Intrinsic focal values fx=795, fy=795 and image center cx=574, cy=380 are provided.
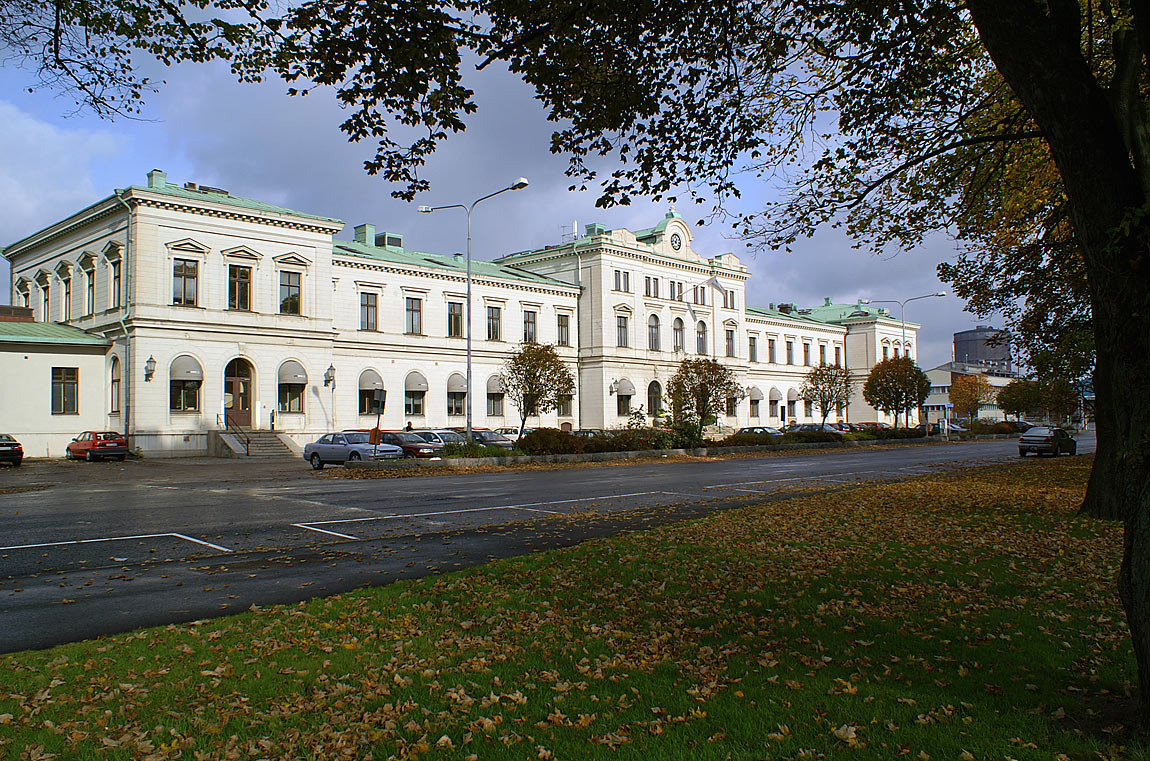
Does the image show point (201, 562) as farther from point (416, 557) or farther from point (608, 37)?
point (608, 37)

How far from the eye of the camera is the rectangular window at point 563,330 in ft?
214

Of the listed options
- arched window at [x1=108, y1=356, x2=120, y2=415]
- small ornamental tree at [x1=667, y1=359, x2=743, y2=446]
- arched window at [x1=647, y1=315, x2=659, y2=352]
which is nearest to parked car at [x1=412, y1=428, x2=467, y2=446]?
small ornamental tree at [x1=667, y1=359, x2=743, y2=446]

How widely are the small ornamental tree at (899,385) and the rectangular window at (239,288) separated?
46619 mm

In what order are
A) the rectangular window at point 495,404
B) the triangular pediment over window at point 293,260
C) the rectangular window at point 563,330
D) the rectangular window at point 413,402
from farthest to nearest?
1. the rectangular window at point 563,330
2. the rectangular window at point 495,404
3. the rectangular window at point 413,402
4. the triangular pediment over window at point 293,260

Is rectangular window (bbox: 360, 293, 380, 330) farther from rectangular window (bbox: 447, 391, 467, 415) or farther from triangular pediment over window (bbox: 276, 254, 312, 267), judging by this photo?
rectangular window (bbox: 447, 391, 467, 415)

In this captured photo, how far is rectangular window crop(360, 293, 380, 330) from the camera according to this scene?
52.9 m

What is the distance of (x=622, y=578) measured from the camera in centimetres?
884

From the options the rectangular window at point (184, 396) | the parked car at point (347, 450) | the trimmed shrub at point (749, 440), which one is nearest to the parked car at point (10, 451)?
the rectangular window at point (184, 396)

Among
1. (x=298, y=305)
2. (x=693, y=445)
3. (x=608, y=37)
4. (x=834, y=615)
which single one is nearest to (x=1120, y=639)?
(x=834, y=615)

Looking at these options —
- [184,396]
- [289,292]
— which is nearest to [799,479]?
[184,396]

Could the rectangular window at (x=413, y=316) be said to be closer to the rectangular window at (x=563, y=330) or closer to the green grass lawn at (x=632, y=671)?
the rectangular window at (x=563, y=330)

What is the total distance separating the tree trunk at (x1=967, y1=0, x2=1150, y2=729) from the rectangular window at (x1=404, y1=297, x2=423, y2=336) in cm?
5205

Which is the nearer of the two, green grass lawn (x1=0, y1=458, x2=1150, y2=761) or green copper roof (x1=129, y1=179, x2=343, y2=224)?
green grass lawn (x1=0, y1=458, x2=1150, y2=761)

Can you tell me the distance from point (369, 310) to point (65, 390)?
18.0 meters
